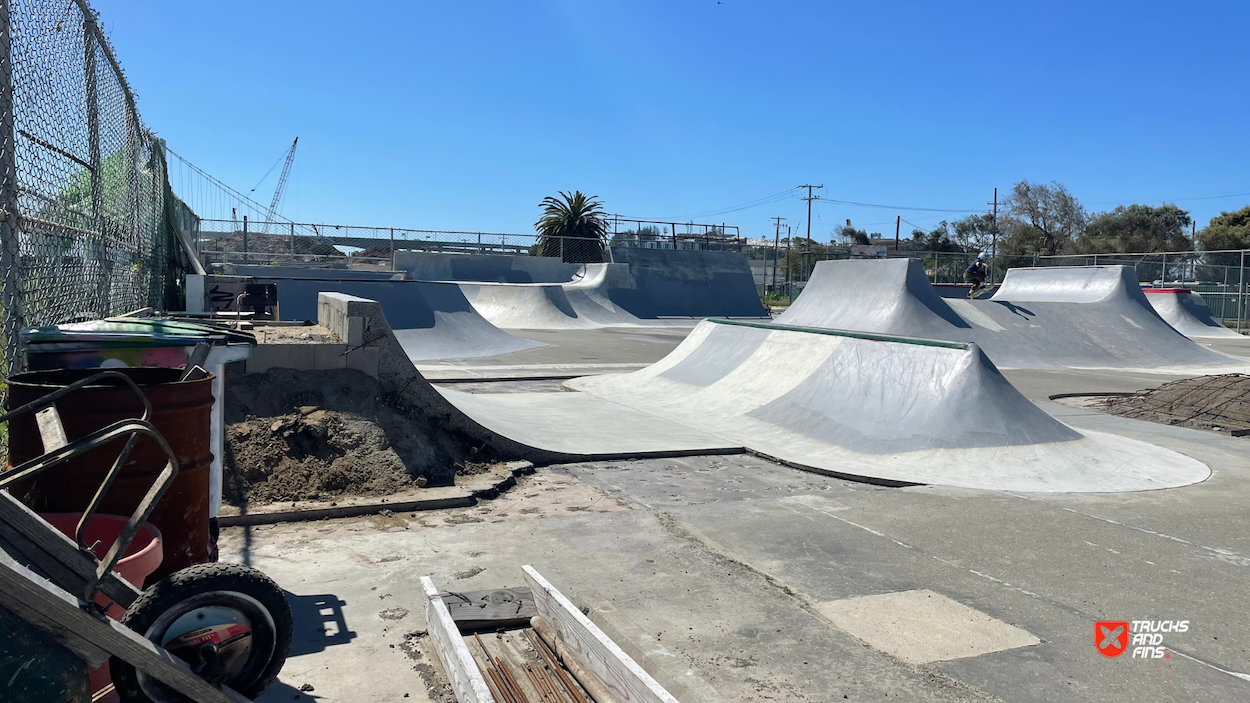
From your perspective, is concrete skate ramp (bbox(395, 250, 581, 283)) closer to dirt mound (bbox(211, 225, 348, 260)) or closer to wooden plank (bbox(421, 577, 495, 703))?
dirt mound (bbox(211, 225, 348, 260))

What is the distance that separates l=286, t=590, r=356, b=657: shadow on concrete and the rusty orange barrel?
0.66m

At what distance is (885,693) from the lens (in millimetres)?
3119

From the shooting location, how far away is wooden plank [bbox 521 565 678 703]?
8.86ft

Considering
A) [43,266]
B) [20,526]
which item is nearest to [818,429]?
[43,266]

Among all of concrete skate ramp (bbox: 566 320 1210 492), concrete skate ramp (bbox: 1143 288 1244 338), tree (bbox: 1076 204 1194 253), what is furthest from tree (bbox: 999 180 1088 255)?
concrete skate ramp (bbox: 566 320 1210 492)

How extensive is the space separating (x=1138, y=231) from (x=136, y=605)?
72.9 metres

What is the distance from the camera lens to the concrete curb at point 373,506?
17.0ft

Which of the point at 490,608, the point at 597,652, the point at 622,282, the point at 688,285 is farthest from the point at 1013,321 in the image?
the point at 597,652

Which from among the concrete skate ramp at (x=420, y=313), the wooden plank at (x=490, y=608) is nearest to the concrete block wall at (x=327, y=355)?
the wooden plank at (x=490, y=608)

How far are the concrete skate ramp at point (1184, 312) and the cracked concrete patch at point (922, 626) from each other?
32272mm

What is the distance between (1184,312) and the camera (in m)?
31.3

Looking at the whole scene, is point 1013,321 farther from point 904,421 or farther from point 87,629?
point 87,629

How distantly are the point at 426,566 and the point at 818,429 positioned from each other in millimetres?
5164

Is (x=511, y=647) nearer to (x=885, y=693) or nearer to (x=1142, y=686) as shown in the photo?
(x=885, y=693)
